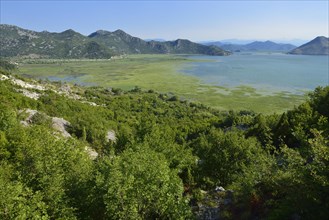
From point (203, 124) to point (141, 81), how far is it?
3758 inches

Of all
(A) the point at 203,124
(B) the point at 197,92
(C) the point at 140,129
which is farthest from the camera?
(B) the point at 197,92

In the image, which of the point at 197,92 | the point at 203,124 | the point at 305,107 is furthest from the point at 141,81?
the point at 305,107

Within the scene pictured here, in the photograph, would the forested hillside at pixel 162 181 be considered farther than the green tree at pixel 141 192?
No

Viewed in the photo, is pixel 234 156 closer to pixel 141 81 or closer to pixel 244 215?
pixel 244 215

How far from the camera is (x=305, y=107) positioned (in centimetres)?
4241

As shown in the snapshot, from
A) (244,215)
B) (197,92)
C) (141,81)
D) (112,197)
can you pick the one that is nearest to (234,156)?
(244,215)

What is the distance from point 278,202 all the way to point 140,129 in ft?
66.5

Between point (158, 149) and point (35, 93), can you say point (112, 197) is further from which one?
point (35, 93)

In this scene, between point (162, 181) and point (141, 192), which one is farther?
point (162, 181)

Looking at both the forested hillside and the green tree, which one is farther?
the green tree

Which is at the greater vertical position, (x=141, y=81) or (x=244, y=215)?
(x=244, y=215)

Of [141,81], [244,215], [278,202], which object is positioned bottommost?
[141,81]

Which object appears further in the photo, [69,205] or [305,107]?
[305,107]

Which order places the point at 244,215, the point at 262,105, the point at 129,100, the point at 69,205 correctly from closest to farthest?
the point at 69,205 → the point at 244,215 → the point at 262,105 → the point at 129,100
